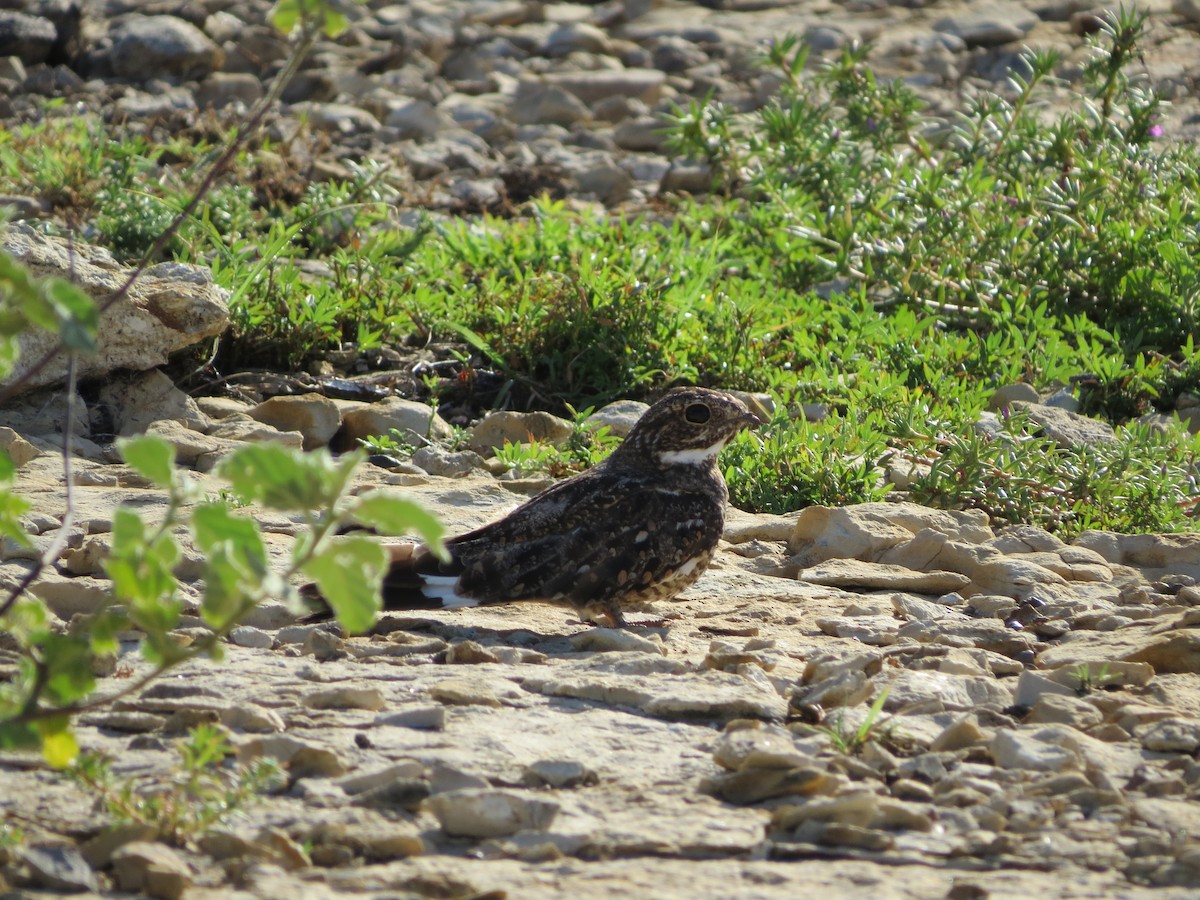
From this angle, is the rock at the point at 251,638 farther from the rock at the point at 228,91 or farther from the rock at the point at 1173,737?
the rock at the point at 228,91

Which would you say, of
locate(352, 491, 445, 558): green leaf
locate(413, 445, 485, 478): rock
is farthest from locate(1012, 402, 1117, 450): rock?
locate(352, 491, 445, 558): green leaf

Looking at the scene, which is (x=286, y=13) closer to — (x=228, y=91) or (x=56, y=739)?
(x=56, y=739)

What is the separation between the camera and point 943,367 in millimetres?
7125

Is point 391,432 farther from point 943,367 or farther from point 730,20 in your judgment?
point 730,20

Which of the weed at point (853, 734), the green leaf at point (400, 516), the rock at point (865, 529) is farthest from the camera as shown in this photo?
the rock at point (865, 529)

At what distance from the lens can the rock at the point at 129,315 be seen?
19.7 ft

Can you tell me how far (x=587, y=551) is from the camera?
485 cm

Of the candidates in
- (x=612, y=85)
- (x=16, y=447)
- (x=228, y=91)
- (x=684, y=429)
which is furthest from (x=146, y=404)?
(x=612, y=85)

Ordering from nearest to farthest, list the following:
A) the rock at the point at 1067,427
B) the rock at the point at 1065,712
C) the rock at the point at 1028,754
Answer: the rock at the point at 1028,754 → the rock at the point at 1065,712 → the rock at the point at 1067,427

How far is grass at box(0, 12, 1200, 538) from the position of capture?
6.06 m

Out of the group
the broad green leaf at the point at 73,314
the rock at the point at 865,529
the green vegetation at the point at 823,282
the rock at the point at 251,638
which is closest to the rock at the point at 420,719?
the rock at the point at 251,638

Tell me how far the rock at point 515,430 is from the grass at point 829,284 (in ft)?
1.11

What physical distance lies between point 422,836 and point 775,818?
2.26ft

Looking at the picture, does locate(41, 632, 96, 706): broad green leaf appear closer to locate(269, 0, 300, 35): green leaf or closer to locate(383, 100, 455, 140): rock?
locate(269, 0, 300, 35): green leaf
